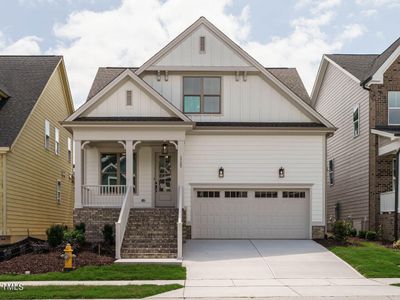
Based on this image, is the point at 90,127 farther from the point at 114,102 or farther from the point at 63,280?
the point at 63,280

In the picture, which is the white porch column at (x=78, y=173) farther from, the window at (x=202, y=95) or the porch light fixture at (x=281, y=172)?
the porch light fixture at (x=281, y=172)

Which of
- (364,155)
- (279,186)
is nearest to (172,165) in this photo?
(279,186)

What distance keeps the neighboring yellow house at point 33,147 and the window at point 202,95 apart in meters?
6.14

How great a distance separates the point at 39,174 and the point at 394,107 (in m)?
15.5

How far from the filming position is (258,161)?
24531mm

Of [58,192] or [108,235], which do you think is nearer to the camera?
[108,235]

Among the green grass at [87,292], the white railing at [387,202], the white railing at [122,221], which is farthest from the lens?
the white railing at [387,202]

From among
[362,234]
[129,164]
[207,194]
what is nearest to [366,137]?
[362,234]

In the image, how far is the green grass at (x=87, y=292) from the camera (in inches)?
538

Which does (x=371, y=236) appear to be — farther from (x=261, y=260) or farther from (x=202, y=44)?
(x=202, y=44)

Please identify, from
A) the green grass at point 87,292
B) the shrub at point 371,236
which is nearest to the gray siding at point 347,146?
the shrub at point 371,236

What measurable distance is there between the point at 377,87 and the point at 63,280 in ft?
52.4

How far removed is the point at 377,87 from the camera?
26.1 meters

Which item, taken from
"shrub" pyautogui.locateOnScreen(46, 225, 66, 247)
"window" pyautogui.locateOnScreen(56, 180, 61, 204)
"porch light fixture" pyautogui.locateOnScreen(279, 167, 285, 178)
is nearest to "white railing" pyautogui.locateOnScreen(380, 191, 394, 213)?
"porch light fixture" pyautogui.locateOnScreen(279, 167, 285, 178)
